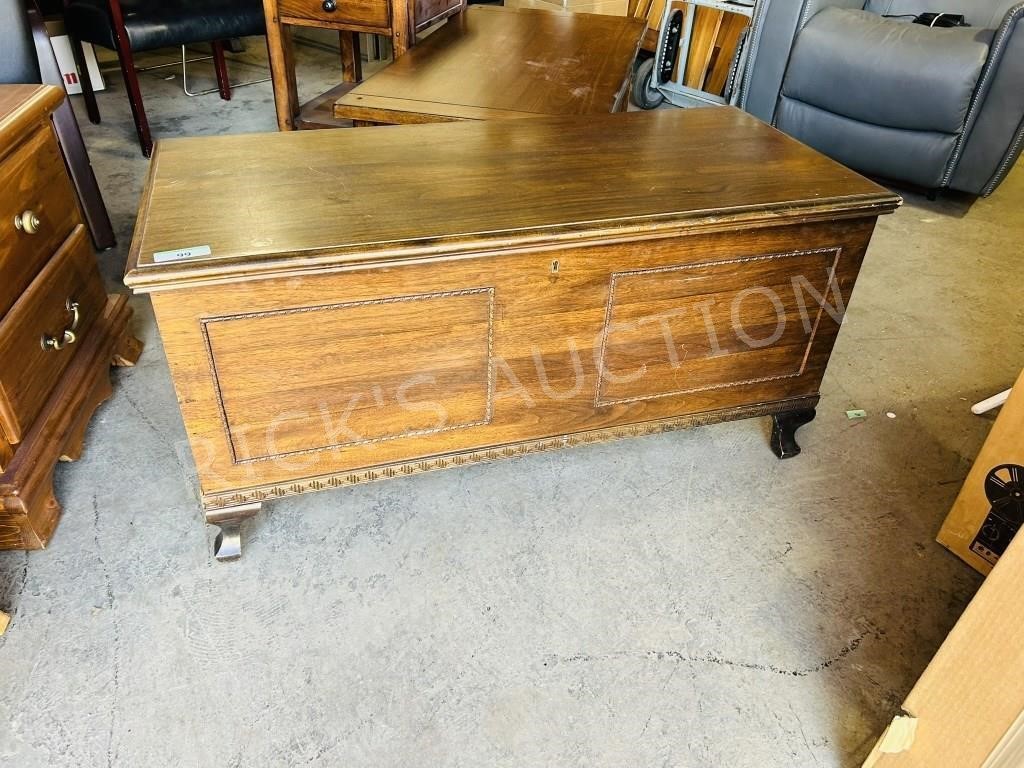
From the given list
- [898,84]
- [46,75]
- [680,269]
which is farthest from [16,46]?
[898,84]

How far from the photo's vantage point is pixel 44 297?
134 centimetres

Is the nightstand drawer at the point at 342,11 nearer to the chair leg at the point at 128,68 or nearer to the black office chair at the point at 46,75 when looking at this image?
the black office chair at the point at 46,75

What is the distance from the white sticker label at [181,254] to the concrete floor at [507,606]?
56 centimetres

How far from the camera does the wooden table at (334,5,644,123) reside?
64.9 inches

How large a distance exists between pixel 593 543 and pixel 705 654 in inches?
10.8

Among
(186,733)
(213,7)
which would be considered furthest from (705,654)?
(213,7)

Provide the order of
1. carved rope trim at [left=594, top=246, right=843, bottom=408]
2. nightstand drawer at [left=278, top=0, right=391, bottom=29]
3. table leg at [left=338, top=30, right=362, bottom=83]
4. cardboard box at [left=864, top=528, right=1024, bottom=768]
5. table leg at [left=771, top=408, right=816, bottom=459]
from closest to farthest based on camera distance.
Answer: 1. cardboard box at [left=864, top=528, right=1024, bottom=768]
2. carved rope trim at [left=594, top=246, right=843, bottom=408]
3. table leg at [left=771, top=408, right=816, bottom=459]
4. nightstand drawer at [left=278, top=0, right=391, bottom=29]
5. table leg at [left=338, top=30, right=362, bottom=83]

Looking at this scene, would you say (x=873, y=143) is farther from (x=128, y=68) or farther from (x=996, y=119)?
(x=128, y=68)

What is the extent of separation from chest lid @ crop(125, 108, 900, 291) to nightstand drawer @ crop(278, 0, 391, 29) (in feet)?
2.27

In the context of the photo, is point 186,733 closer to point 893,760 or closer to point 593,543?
point 593,543

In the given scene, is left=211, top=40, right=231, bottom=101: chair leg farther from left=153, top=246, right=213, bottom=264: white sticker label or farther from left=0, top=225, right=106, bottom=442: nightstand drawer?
left=153, top=246, right=213, bottom=264: white sticker label

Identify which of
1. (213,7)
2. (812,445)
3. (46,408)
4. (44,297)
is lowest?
(812,445)

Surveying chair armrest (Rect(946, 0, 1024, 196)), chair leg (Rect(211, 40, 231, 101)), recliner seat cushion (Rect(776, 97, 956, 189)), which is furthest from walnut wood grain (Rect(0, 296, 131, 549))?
chair armrest (Rect(946, 0, 1024, 196))

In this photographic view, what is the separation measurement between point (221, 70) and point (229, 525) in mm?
2581
